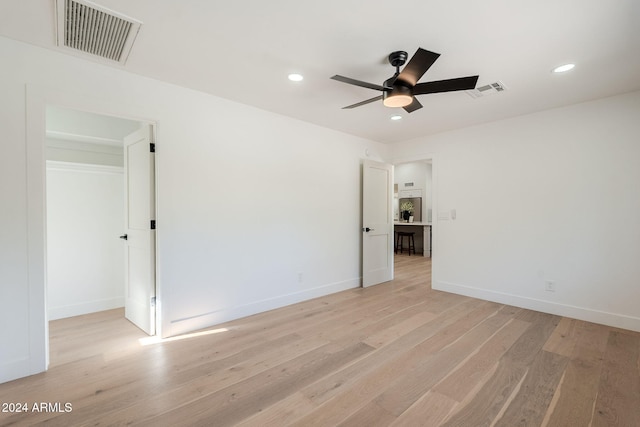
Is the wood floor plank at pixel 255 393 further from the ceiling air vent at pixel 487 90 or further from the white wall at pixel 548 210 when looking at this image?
the ceiling air vent at pixel 487 90

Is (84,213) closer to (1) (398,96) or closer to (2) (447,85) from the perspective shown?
(1) (398,96)

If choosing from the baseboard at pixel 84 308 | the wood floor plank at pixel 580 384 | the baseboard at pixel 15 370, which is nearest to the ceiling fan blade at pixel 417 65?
the wood floor plank at pixel 580 384

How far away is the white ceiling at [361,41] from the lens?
186 centimetres

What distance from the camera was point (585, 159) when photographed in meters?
3.43

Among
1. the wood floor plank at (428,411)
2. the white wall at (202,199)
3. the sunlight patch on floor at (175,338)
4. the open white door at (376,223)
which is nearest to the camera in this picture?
the wood floor plank at (428,411)

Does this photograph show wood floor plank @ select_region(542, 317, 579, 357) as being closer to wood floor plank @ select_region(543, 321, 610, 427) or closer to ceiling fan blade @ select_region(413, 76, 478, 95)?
wood floor plank @ select_region(543, 321, 610, 427)

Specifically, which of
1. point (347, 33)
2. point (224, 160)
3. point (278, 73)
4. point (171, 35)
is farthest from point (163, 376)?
point (347, 33)

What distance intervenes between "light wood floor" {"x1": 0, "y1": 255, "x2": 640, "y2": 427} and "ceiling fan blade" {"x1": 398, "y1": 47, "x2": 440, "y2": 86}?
232 centimetres

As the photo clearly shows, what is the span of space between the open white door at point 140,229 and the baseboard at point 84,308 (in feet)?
1.78

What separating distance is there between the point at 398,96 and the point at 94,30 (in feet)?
7.68

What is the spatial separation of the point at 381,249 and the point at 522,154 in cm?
259

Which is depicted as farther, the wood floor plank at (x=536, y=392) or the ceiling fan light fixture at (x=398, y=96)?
the ceiling fan light fixture at (x=398, y=96)

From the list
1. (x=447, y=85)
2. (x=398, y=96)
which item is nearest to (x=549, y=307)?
(x=447, y=85)

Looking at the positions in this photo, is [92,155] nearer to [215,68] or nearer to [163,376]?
[215,68]
